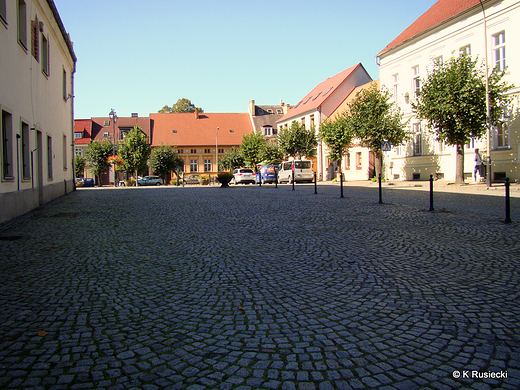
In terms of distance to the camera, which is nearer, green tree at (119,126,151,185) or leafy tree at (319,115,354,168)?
leafy tree at (319,115,354,168)

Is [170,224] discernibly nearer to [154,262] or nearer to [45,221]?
[45,221]

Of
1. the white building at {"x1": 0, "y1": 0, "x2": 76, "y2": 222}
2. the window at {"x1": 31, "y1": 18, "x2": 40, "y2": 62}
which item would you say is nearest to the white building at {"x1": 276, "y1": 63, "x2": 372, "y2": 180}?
the white building at {"x1": 0, "y1": 0, "x2": 76, "y2": 222}

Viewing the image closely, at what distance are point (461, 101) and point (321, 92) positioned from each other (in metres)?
33.5

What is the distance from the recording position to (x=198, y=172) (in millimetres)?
72375

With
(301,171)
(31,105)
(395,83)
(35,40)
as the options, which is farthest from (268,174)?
(31,105)

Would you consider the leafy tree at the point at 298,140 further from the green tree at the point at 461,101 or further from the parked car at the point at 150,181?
the green tree at the point at 461,101

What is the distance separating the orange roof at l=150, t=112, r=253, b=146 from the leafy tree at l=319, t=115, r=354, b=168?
118 feet

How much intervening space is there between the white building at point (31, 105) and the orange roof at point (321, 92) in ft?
109

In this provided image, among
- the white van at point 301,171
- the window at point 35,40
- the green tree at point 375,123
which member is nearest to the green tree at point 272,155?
the white van at point 301,171

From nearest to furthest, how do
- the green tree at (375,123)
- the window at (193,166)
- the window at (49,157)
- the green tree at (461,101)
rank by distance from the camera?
the window at (49,157) < the green tree at (461,101) < the green tree at (375,123) < the window at (193,166)

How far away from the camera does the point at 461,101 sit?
21453 mm

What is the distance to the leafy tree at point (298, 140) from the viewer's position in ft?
155

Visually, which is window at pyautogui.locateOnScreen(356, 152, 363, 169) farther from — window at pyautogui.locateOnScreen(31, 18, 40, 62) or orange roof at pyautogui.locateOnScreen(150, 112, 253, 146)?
orange roof at pyautogui.locateOnScreen(150, 112, 253, 146)

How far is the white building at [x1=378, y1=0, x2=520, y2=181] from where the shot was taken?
2275 cm
